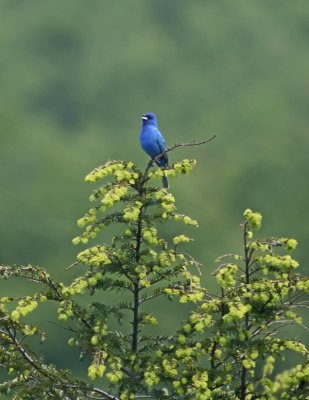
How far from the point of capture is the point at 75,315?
8508 mm

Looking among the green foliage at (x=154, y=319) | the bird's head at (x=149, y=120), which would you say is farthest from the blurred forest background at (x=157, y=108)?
the green foliage at (x=154, y=319)

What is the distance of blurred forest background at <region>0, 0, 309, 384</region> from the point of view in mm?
44906

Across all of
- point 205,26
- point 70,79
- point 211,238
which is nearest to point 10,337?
point 211,238

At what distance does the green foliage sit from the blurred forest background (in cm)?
2786

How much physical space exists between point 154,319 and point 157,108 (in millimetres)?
47534

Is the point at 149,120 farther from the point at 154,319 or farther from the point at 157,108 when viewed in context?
the point at 157,108

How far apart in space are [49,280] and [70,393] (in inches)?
38.4

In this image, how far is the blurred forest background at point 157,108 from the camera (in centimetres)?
4491

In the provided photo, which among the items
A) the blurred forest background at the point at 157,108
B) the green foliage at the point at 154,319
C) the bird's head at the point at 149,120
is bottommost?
the green foliage at the point at 154,319

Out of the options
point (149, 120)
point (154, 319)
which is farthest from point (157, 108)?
point (154, 319)

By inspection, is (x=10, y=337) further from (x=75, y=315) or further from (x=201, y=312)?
(x=201, y=312)

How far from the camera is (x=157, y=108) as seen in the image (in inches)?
2199

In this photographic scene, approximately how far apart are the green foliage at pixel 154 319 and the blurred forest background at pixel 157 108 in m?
27.9

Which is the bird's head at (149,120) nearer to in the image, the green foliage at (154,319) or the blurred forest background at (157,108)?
the green foliage at (154,319)
